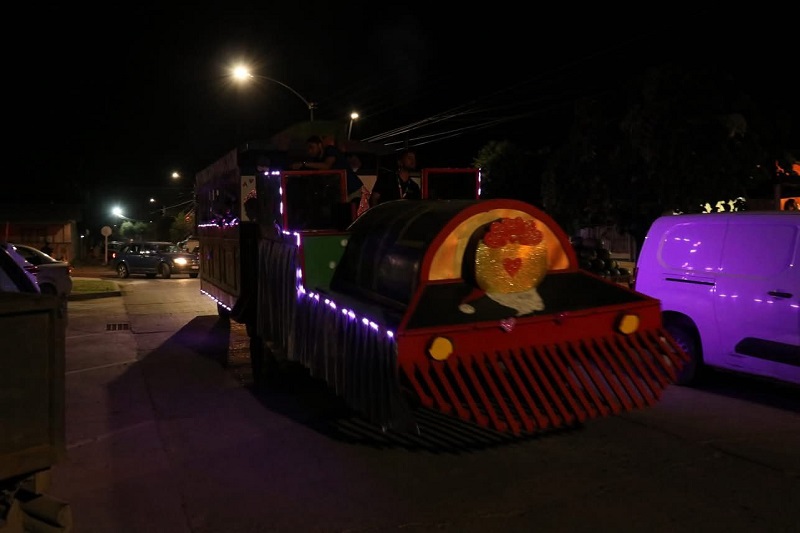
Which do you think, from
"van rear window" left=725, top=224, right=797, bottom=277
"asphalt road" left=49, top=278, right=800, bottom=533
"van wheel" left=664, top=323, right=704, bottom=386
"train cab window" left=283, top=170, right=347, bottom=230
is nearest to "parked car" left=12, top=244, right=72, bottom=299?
"asphalt road" left=49, top=278, right=800, bottom=533

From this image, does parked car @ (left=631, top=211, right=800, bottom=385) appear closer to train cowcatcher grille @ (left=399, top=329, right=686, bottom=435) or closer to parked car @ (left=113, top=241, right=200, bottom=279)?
train cowcatcher grille @ (left=399, top=329, right=686, bottom=435)

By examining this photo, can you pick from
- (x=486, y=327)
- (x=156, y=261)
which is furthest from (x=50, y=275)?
(x=486, y=327)

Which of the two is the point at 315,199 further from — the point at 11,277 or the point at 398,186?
the point at 11,277

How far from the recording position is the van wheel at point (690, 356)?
7520 mm

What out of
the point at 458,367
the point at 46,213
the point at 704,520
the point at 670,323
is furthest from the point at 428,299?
the point at 46,213

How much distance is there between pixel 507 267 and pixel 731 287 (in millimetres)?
3195

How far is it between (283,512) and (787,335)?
5008 mm

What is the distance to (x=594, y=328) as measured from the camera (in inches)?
210

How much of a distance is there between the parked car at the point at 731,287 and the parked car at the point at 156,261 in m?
22.9

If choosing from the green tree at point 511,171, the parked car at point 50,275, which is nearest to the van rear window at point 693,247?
the parked car at point 50,275

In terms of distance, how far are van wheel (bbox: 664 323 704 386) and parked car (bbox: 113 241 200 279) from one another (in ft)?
76.3

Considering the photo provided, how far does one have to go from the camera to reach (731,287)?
7047mm

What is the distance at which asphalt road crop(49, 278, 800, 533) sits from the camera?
4.27 metres

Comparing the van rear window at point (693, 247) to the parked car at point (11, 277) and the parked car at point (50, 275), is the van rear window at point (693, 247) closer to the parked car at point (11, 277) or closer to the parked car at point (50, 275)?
the parked car at point (11, 277)
